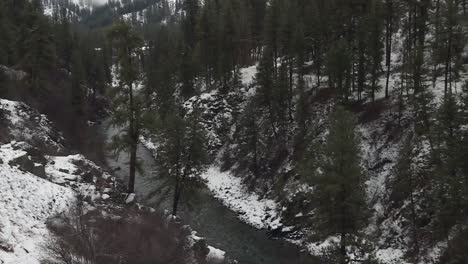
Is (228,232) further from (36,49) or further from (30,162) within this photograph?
(36,49)

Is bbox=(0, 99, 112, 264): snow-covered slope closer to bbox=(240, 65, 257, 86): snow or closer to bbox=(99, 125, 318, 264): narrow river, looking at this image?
bbox=(99, 125, 318, 264): narrow river

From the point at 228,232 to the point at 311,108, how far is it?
1925 centimetres

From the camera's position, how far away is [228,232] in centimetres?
3481

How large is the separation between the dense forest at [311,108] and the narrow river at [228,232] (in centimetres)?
143

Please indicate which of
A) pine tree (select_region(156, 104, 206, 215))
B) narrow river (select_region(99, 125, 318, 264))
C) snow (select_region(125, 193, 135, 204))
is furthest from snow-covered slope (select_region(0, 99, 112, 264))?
pine tree (select_region(156, 104, 206, 215))

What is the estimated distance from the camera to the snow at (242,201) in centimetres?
3794

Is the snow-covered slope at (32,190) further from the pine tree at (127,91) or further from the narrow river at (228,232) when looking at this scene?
the narrow river at (228,232)

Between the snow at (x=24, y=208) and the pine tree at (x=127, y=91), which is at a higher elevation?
the pine tree at (x=127, y=91)

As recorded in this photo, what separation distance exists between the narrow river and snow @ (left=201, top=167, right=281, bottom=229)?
40.4 inches

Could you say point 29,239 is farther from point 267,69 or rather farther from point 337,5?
point 337,5

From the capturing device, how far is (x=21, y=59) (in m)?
51.6

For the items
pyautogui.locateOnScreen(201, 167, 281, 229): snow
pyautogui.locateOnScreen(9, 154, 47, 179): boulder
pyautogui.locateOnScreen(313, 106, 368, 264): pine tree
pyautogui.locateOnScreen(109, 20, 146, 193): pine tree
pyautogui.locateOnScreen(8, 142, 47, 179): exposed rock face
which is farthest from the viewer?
pyautogui.locateOnScreen(201, 167, 281, 229): snow

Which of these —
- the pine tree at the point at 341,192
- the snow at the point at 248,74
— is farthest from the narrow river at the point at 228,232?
the snow at the point at 248,74

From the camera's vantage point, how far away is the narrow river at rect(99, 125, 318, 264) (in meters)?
30.5
